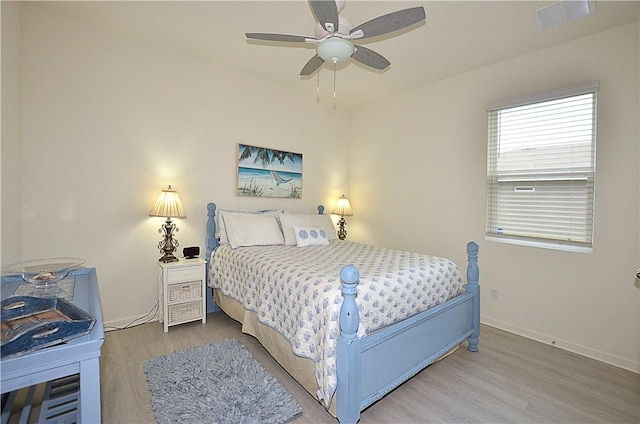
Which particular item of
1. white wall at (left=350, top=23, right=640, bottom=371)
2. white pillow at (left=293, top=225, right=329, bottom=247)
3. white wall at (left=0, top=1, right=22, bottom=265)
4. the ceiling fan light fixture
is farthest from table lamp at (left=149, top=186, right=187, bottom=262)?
white wall at (left=350, top=23, right=640, bottom=371)

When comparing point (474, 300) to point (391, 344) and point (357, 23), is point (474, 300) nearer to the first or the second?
point (391, 344)

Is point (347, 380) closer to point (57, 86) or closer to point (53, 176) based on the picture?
point (53, 176)

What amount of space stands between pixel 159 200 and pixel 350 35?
2.23 metres

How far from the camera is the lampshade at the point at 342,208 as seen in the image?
4.32 m

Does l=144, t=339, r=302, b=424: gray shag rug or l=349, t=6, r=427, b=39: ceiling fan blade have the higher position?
l=349, t=6, r=427, b=39: ceiling fan blade

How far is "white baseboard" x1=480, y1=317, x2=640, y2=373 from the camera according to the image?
230 cm

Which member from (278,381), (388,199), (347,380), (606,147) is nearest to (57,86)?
(278,381)

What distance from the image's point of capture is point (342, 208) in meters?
4.32

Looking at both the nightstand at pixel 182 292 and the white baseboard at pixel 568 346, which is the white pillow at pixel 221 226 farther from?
the white baseboard at pixel 568 346

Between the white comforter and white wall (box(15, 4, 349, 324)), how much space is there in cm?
91

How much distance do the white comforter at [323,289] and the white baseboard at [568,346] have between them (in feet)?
3.27

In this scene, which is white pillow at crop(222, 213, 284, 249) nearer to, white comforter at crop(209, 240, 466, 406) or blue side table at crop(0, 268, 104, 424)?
white comforter at crop(209, 240, 466, 406)

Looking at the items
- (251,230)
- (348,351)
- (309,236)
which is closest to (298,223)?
(309,236)

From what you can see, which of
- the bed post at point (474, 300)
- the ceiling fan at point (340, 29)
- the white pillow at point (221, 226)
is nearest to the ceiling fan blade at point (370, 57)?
the ceiling fan at point (340, 29)
